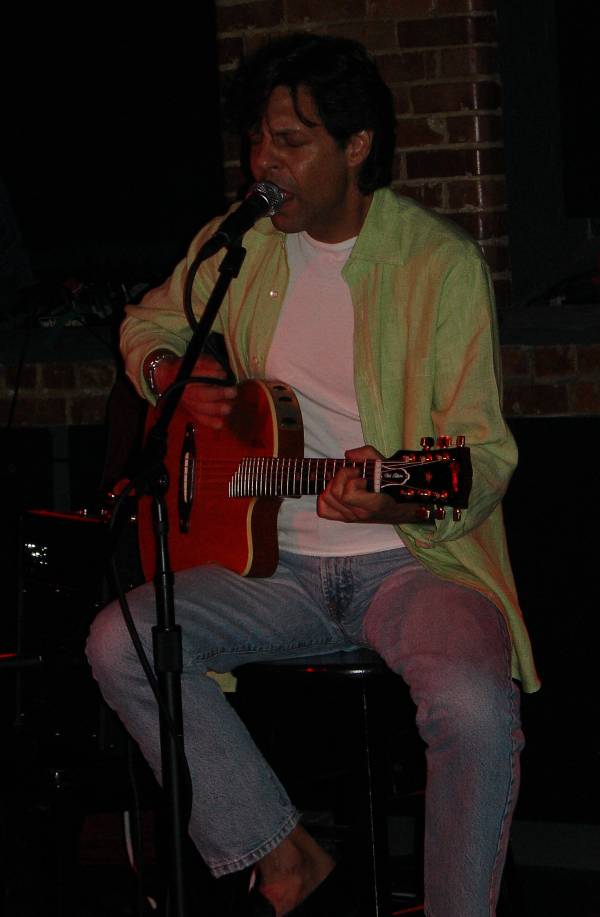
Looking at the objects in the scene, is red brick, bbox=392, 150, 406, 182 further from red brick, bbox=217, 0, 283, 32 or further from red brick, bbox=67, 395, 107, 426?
red brick, bbox=67, 395, 107, 426

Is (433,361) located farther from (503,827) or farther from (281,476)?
(503,827)

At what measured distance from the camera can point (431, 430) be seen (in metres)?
2.24

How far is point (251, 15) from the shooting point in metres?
3.12

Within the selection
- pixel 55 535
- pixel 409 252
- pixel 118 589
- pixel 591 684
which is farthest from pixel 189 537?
pixel 591 684

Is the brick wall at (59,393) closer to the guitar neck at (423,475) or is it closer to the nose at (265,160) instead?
the nose at (265,160)

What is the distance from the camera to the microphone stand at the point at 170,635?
5.86ft

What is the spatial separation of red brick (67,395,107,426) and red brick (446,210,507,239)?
1.09 m

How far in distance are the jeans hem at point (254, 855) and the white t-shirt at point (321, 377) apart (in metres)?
0.51

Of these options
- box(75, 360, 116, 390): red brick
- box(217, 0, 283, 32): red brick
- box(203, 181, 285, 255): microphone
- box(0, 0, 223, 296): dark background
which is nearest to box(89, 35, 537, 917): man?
box(203, 181, 285, 255): microphone

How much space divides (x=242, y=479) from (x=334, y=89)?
79 centimetres

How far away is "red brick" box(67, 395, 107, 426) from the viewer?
10.9 feet

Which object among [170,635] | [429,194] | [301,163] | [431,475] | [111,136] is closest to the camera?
[170,635]

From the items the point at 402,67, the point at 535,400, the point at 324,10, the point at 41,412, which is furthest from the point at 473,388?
the point at 41,412

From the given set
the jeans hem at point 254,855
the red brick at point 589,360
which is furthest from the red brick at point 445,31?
the jeans hem at point 254,855
